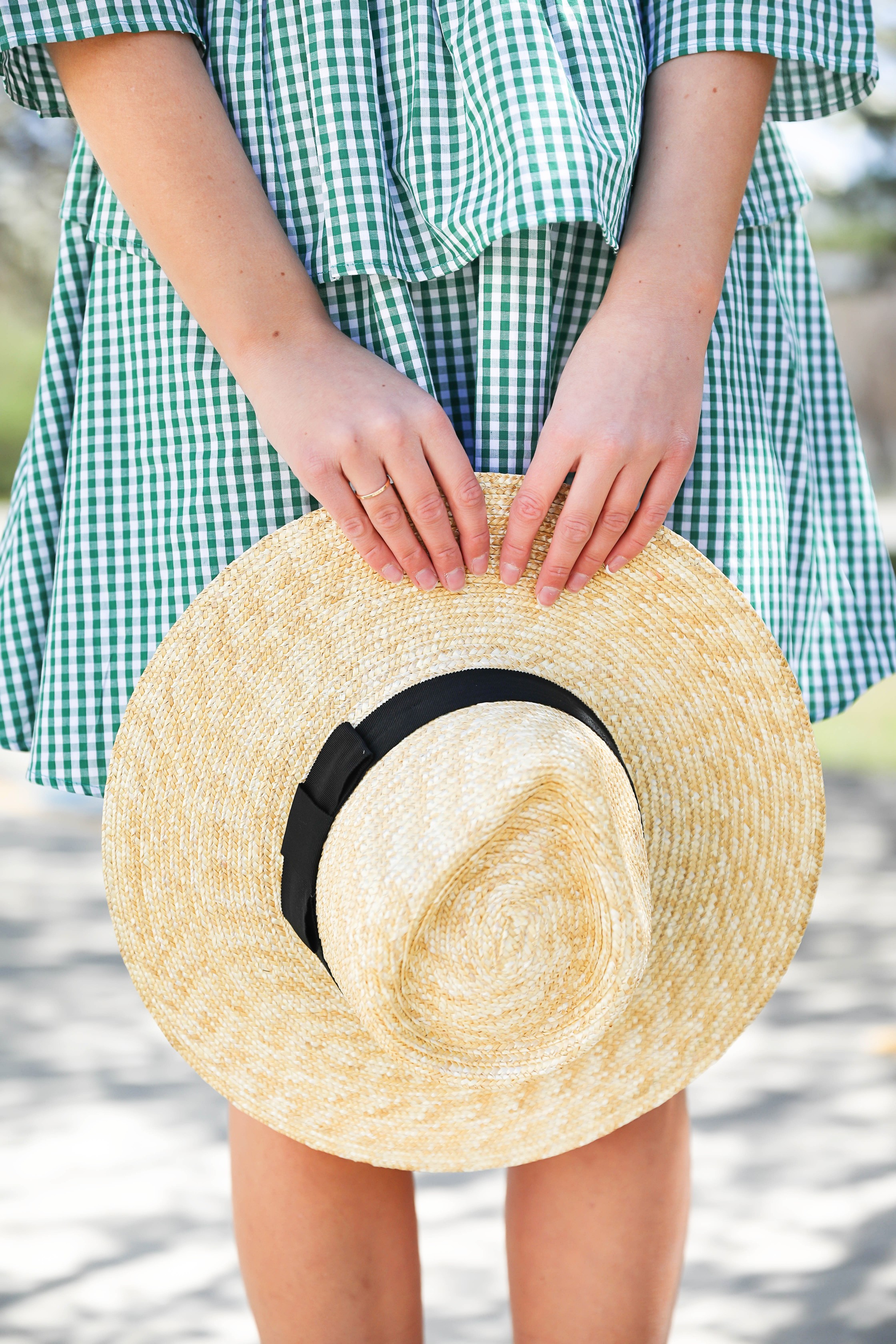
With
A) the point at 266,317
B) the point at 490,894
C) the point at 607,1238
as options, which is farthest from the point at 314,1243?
the point at 266,317

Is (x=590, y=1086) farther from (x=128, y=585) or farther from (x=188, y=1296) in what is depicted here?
(x=188, y=1296)

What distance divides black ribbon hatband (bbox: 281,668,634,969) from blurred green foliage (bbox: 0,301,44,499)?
194 inches

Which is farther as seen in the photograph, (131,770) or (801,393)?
(801,393)

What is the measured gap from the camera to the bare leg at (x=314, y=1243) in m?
0.92

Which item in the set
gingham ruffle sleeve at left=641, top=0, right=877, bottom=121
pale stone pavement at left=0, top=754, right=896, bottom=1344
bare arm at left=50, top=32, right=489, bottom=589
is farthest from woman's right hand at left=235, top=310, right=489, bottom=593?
pale stone pavement at left=0, top=754, right=896, bottom=1344

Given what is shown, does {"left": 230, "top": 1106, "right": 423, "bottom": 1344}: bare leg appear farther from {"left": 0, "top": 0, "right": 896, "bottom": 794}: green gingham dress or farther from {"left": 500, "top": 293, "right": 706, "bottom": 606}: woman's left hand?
{"left": 500, "top": 293, "right": 706, "bottom": 606}: woman's left hand

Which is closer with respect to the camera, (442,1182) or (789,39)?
(789,39)

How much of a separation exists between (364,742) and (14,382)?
230 inches

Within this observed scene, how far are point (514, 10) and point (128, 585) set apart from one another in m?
0.47

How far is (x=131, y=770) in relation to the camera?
0.79 metres

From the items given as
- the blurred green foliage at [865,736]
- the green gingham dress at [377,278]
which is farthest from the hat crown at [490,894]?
the blurred green foliage at [865,736]

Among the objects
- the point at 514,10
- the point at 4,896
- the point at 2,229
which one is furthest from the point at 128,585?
the point at 2,229

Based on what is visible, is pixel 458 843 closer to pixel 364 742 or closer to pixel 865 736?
pixel 364 742

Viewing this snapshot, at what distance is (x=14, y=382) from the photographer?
6.03m
